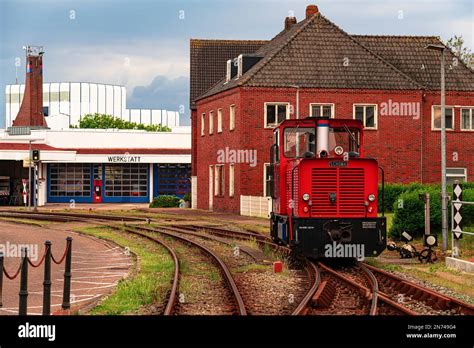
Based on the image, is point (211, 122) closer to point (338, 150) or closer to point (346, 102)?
point (346, 102)

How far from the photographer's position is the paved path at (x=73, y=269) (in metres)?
13.1

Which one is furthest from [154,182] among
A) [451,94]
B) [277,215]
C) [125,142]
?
[277,215]

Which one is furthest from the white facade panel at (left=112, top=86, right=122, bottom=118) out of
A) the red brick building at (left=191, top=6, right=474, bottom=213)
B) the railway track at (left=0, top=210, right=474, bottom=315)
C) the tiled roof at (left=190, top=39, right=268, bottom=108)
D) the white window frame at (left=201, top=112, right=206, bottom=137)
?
the railway track at (left=0, top=210, right=474, bottom=315)

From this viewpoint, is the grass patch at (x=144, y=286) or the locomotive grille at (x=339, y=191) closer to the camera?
the grass patch at (x=144, y=286)

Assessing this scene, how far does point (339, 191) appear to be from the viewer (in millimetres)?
16906

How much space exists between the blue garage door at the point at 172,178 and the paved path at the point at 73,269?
35.1 meters

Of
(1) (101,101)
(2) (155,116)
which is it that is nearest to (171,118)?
(2) (155,116)

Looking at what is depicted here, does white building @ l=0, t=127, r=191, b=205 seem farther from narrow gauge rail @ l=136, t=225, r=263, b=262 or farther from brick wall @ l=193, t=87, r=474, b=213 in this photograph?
narrow gauge rail @ l=136, t=225, r=263, b=262

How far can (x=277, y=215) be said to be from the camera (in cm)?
1928

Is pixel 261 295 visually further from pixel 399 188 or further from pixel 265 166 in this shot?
pixel 265 166

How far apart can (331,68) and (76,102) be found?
247 feet

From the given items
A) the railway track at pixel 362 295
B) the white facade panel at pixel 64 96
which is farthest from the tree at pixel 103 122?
the railway track at pixel 362 295

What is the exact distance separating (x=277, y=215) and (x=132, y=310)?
25.5 feet

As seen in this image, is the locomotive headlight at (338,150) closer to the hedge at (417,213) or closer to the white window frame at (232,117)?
the hedge at (417,213)
